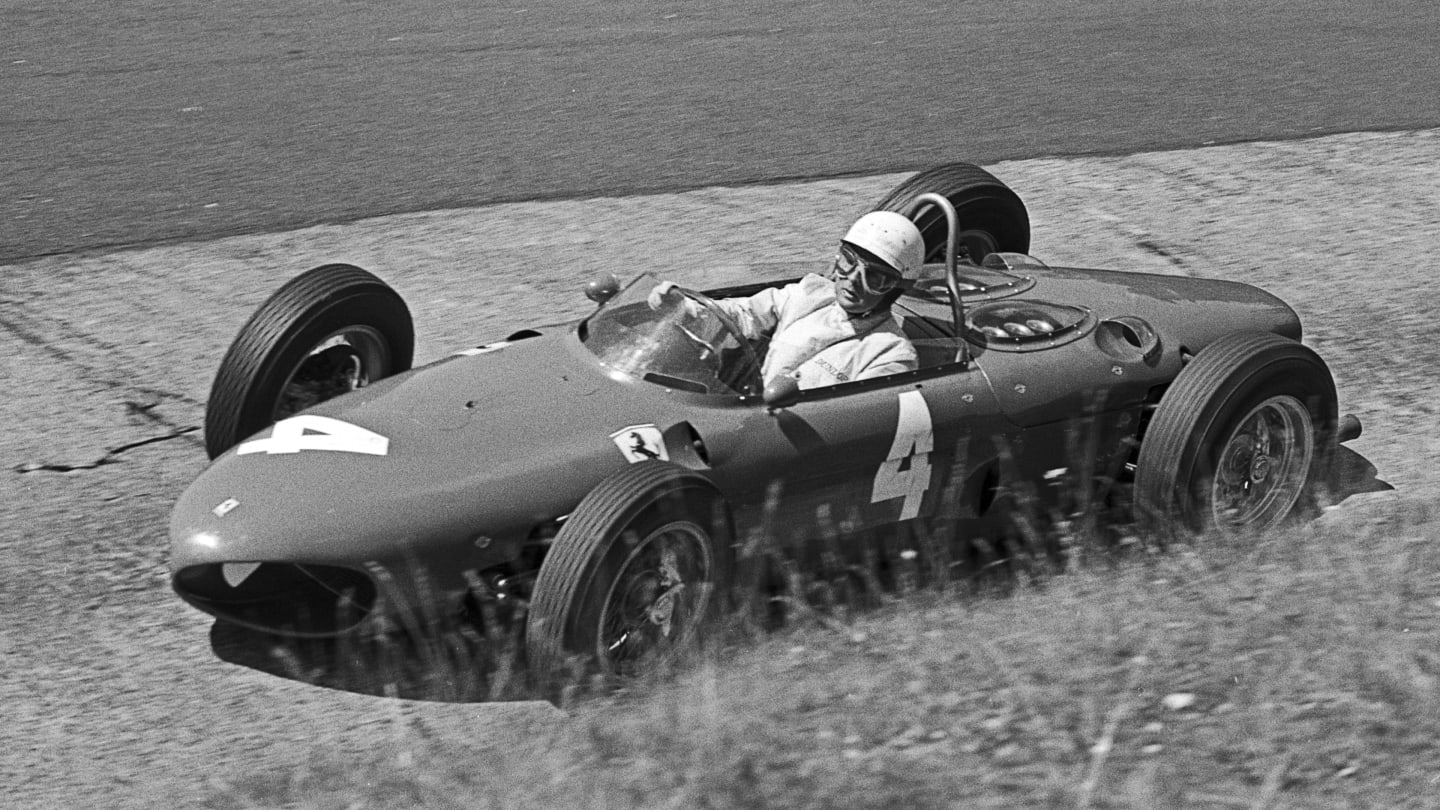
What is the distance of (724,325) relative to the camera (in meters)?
6.61

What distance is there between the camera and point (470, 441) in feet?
20.0

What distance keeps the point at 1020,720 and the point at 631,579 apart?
1301mm

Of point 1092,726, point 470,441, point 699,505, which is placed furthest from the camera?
point 470,441

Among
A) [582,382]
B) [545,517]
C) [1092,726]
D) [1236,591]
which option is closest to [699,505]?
[545,517]

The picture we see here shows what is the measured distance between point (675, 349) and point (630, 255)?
4.32 meters

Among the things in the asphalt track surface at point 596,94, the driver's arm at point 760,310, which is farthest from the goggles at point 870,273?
the asphalt track surface at point 596,94

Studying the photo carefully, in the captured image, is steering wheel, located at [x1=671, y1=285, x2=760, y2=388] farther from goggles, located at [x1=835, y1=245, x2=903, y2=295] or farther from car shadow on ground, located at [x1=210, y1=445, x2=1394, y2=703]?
car shadow on ground, located at [x1=210, y1=445, x2=1394, y2=703]

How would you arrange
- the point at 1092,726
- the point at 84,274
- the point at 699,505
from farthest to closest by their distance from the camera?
the point at 84,274 < the point at 699,505 < the point at 1092,726

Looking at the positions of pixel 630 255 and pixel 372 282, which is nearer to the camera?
pixel 372 282

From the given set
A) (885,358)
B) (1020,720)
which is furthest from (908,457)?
(1020,720)

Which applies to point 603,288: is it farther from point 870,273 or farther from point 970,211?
point 970,211

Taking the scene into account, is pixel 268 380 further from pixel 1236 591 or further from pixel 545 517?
pixel 1236 591

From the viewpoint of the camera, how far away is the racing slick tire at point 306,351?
6.88m

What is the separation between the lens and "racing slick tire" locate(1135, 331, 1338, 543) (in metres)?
6.70
